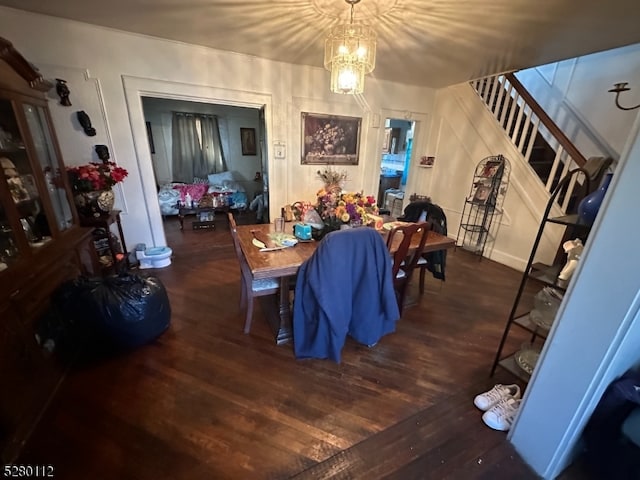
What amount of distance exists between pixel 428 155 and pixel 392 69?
65.4 inches

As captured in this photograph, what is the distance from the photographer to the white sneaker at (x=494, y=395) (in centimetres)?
146

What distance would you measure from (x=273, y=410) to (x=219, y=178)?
547 centimetres

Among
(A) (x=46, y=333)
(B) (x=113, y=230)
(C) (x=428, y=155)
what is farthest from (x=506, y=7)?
(B) (x=113, y=230)

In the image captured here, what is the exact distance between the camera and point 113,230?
2.91 m

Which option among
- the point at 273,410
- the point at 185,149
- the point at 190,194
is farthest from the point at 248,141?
the point at 273,410

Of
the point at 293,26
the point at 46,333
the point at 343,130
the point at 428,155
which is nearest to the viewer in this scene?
the point at 46,333

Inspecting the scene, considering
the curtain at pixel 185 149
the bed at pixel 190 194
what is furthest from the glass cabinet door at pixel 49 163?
the curtain at pixel 185 149

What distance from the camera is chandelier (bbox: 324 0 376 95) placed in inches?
69.3

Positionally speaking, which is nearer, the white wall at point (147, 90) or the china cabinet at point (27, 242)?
the china cabinet at point (27, 242)

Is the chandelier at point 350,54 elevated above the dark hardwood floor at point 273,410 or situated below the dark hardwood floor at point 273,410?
above

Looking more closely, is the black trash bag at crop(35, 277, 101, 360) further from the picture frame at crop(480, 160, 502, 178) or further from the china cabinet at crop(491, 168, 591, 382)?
the picture frame at crop(480, 160, 502, 178)

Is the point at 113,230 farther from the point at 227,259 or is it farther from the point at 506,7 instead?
the point at 506,7

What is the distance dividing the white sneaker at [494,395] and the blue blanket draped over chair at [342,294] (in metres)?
0.63

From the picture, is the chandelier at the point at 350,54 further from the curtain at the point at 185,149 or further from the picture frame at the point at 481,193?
the curtain at the point at 185,149
